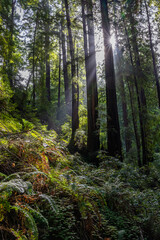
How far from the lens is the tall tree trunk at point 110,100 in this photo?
732 cm

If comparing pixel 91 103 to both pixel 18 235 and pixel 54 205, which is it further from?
pixel 18 235

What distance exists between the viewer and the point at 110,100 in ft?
25.8

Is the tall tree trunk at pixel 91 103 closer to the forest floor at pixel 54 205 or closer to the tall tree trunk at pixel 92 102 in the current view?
the tall tree trunk at pixel 92 102

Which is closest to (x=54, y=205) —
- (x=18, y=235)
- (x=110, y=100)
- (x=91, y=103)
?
(x=18, y=235)

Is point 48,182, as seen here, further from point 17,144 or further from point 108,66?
point 108,66

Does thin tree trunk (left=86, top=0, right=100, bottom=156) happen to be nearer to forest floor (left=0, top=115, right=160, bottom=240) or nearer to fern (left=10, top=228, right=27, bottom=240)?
forest floor (left=0, top=115, right=160, bottom=240)

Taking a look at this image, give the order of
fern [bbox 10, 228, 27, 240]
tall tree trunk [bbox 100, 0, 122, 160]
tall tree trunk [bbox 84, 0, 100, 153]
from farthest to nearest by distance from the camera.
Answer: tall tree trunk [bbox 84, 0, 100, 153]
tall tree trunk [bbox 100, 0, 122, 160]
fern [bbox 10, 228, 27, 240]

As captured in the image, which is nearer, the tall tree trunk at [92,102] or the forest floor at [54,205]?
the forest floor at [54,205]

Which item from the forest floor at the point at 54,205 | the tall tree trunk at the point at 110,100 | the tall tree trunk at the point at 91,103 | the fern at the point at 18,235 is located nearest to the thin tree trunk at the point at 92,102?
the tall tree trunk at the point at 91,103

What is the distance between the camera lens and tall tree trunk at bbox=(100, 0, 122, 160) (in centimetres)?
732

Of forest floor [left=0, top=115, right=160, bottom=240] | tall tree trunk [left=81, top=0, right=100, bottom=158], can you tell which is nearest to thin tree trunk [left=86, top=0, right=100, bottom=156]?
tall tree trunk [left=81, top=0, right=100, bottom=158]

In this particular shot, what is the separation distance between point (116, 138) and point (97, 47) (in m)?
4.90

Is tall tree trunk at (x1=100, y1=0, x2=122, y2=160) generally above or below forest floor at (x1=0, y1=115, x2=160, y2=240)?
above

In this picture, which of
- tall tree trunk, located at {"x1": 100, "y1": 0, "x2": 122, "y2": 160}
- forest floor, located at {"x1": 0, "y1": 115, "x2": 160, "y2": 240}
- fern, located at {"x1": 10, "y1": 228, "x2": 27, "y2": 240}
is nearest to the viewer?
fern, located at {"x1": 10, "y1": 228, "x2": 27, "y2": 240}
